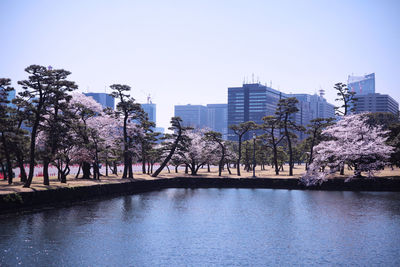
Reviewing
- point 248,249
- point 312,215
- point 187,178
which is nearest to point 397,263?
point 248,249

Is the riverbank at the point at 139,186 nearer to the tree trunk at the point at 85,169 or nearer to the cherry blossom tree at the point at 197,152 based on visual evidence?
the tree trunk at the point at 85,169

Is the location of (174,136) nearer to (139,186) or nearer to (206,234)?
(139,186)

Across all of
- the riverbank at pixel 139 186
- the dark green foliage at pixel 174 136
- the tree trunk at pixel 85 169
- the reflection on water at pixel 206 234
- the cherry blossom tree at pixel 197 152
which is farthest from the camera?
the cherry blossom tree at pixel 197 152

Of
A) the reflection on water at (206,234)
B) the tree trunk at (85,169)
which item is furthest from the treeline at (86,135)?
the reflection on water at (206,234)

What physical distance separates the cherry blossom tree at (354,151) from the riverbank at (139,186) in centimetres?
155

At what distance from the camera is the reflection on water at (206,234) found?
821 inches

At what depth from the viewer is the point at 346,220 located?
1232 inches

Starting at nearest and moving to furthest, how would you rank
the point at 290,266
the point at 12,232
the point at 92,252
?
the point at 290,266 < the point at 92,252 < the point at 12,232

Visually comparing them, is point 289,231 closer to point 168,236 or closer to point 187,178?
point 168,236

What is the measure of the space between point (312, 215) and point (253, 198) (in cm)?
1286

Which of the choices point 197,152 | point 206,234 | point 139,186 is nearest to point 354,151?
point 197,152

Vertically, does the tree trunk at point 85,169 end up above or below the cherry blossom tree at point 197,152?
below

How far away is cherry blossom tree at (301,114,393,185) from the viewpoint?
169ft

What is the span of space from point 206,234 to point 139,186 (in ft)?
91.5
